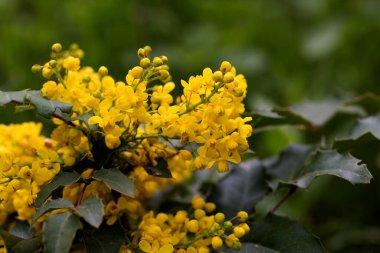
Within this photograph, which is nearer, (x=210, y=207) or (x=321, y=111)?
(x=210, y=207)

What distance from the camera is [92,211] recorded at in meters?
0.90

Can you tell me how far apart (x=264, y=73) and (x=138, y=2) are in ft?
2.54

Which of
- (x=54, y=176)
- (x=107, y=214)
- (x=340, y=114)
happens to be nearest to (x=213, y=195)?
(x=107, y=214)

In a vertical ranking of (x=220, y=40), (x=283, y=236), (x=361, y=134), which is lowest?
(x=220, y=40)

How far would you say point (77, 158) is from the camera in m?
1.06

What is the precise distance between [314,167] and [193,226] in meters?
0.29

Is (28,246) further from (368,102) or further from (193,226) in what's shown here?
(368,102)

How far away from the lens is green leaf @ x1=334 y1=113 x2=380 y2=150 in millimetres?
1230

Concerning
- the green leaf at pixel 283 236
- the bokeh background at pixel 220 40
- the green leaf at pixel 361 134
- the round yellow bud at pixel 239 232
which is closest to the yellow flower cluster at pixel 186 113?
the round yellow bud at pixel 239 232

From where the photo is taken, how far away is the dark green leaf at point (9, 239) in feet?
3.22

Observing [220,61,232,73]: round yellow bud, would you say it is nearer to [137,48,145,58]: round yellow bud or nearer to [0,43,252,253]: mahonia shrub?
[0,43,252,253]: mahonia shrub

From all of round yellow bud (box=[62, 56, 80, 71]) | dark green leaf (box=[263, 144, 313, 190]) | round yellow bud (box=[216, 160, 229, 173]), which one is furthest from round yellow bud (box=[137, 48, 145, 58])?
dark green leaf (box=[263, 144, 313, 190])

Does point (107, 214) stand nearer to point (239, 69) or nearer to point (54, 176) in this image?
point (54, 176)

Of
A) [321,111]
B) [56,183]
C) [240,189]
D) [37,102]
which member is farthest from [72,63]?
[321,111]
